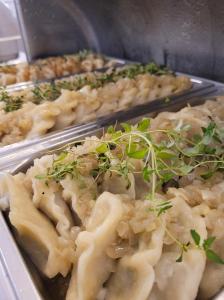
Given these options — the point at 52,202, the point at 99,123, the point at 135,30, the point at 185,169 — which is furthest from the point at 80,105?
the point at 135,30

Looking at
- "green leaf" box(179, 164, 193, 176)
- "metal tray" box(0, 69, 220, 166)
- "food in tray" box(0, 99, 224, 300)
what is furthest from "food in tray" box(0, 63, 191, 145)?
"green leaf" box(179, 164, 193, 176)

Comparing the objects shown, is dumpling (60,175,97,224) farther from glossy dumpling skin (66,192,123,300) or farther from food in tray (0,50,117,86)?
food in tray (0,50,117,86)

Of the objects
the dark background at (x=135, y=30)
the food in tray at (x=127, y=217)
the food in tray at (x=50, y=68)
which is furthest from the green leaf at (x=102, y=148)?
the food in tray at (x=50, y=68)

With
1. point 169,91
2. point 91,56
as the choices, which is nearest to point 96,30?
point 91,56

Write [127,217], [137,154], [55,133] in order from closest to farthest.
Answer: [127,217] → [137,154] → [55,133]

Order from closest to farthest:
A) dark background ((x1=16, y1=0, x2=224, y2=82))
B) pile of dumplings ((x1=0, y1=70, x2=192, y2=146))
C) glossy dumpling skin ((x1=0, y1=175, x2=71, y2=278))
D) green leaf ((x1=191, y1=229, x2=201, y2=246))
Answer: green leaf ((x1=191, y1=229, x2=201, y2=246)) < glossy dumpling skin ((x1=0, y1=175, x2=71, y2=278)) < pile of dumplings ((x1=0, y1=70, x2=192, y2=146)) < dark background ((x1=16, y1=0, x2=224, y2=82))

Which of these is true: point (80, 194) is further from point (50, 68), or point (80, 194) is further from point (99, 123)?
point (50, 68)
